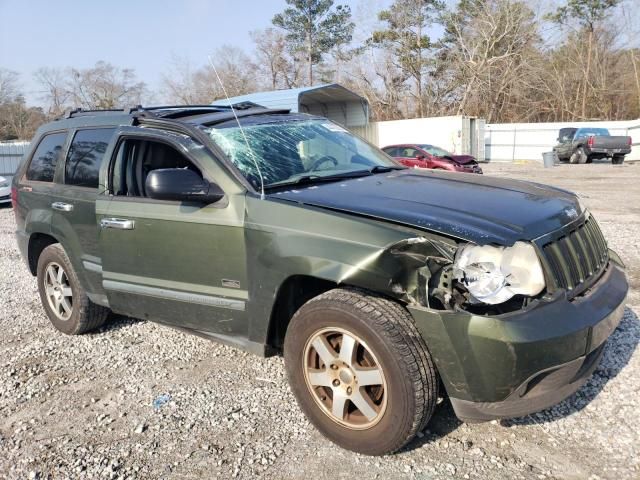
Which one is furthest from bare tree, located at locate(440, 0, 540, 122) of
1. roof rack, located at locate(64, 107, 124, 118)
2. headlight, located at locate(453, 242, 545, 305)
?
headlight, located at locate(453, 242, 545, 305)

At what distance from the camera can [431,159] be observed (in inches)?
814

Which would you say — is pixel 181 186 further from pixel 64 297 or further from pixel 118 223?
pixel 64 297

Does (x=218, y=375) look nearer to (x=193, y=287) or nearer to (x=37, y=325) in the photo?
(x=193, y=287)

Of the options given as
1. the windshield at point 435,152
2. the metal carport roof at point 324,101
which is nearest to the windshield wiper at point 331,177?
the windshield at point 435,152

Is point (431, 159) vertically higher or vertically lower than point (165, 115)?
lower

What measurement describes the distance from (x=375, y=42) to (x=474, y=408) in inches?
1863

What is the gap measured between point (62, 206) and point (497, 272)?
3.44 meters

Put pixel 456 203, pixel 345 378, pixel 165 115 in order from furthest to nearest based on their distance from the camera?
pixel 165 115 < pixel 456 203 < pixel 345 378

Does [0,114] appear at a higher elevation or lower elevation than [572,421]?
higher

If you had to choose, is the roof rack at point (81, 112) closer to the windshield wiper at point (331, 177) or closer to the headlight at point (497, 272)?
the windshield wiper at point (331, 177)

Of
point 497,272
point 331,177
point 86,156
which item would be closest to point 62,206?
point 86,156

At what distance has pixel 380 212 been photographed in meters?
2.73

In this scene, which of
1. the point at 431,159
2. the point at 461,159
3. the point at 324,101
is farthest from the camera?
the point at 324,101

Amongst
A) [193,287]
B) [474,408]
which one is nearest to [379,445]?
[474,408]
